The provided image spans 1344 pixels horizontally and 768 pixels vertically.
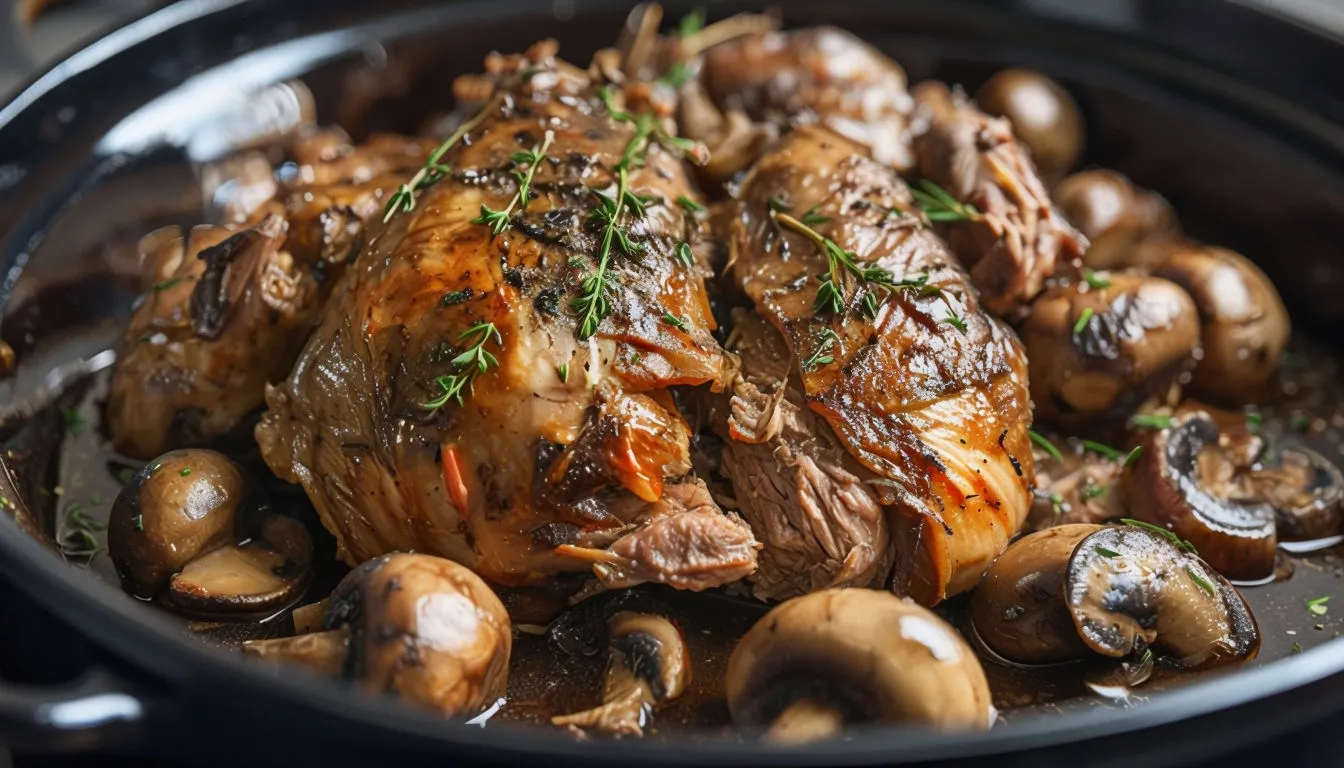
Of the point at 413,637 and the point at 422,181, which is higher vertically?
the point at 422,181

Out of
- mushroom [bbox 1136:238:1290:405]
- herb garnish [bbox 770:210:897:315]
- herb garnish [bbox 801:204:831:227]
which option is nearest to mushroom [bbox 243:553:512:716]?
herb garnish [bbox 770:210:897:315]

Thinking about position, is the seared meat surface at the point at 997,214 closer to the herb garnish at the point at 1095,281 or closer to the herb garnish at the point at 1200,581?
the herb garnish at the point at 1095,281

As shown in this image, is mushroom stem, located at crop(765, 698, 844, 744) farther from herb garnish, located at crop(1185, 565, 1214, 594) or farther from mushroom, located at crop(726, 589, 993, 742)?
herb garnish, located at crop(1185, 565, 1214, 594)

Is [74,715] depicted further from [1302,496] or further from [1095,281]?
[1302,496]

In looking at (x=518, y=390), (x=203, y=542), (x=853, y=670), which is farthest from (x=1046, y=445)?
(x=203, y=542)

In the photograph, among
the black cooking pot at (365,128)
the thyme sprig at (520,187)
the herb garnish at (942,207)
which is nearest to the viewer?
the black cooking pot at (365,128)

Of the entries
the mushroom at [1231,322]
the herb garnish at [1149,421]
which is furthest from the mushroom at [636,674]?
the mushroom at [1231,322]

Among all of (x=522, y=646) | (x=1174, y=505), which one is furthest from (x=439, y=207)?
(x=1174, y=505)

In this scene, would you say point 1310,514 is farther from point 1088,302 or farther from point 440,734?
point 440,734
